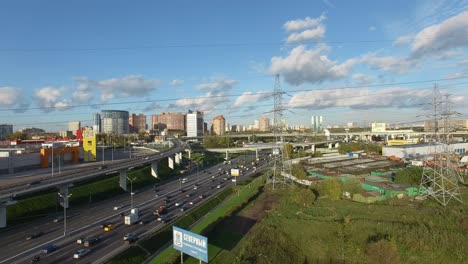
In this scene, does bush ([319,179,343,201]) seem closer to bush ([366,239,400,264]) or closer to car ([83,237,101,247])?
bush ([366,239,400,264])

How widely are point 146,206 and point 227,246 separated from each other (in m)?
17.0

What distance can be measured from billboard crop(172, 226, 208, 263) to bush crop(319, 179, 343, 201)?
25055 mm

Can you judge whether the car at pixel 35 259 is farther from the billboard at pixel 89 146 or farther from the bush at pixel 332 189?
the billboard at pixel 89 146

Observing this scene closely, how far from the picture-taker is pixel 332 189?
42.2 meters

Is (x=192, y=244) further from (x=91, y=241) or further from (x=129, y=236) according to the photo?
(x=91, y=241)

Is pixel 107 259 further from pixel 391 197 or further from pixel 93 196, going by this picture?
pixel 391 197

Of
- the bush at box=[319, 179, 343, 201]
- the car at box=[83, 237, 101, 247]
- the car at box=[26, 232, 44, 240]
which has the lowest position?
the car at box=[26, 232, 44, 240]

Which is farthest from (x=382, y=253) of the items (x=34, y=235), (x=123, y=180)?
(x=123, y=180)

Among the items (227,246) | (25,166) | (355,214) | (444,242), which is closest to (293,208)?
(355,214)

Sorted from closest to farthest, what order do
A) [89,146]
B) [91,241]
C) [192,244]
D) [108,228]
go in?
[192,244]
[91,241]
[108,228]
[89,146]

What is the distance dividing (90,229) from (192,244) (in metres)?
14.4

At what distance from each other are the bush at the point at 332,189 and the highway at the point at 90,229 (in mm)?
17224

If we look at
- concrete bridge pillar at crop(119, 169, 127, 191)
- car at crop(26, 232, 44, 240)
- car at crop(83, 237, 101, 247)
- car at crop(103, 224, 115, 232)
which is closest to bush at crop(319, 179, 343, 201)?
car at crop(103, 224, 115, 232)

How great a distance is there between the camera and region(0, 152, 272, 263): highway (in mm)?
24880
